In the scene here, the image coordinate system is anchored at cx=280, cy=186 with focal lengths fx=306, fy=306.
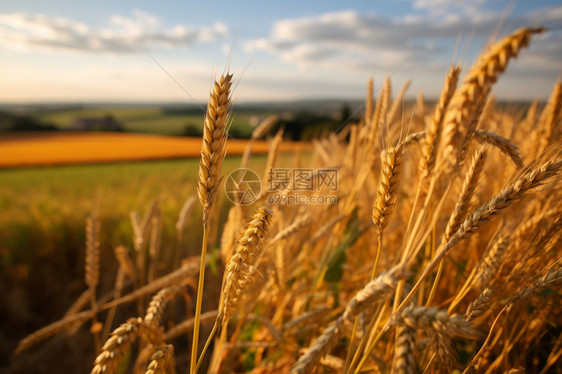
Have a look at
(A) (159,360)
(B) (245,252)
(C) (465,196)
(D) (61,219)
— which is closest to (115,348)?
(A) (159,360)

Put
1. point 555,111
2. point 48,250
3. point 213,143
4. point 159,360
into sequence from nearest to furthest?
point 213,143 < point 159,360 < point 555,111 < point 48,250

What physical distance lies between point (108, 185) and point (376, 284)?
6326 mm

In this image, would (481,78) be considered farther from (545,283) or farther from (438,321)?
(545,283)

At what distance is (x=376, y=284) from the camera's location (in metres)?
0.68

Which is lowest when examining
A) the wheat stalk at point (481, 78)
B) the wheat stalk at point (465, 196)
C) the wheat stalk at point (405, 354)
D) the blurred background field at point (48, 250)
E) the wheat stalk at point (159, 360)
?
the blurred background field at point (48, 250)

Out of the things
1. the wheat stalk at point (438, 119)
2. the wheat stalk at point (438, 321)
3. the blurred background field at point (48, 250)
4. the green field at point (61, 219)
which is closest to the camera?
the wheat stalk at point (438, 321)

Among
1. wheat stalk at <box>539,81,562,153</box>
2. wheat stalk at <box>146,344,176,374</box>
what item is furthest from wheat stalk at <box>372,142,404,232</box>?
wheat stalk at <box>539,81,562,153</box>

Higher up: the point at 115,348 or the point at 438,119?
the point at 438,119

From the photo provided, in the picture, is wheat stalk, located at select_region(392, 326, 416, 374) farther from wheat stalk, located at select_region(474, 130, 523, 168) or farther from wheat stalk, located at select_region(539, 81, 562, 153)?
wheat stalk, located at select_region(539, 81, 562, 153)

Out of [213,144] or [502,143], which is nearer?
[213,144]

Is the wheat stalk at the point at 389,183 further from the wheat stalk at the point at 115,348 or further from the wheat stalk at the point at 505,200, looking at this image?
the wheat stalk at the point at 115,348

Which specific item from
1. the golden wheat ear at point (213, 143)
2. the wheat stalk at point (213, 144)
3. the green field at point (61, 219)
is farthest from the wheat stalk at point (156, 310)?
the green field at point (61, 219)

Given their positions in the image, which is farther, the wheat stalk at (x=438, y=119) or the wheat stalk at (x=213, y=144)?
the wheat stalk at (x=438, y=119)

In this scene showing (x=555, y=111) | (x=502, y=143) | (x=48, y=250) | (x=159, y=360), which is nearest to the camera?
(x=159, y=360)
